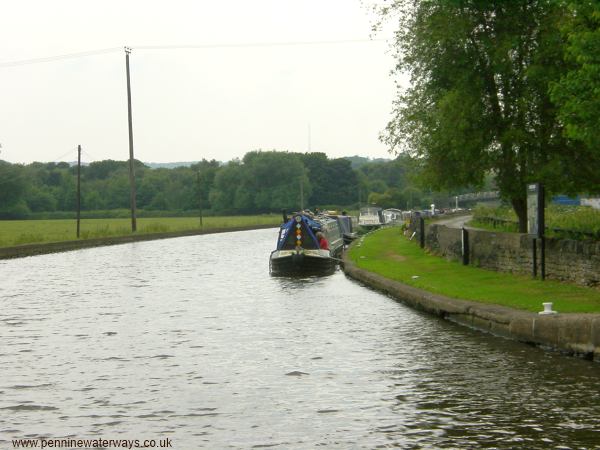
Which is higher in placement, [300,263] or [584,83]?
[584,83]

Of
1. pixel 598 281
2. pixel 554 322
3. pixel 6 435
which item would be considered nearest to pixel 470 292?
pixel 598 281

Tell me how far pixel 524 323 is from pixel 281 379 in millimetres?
4825

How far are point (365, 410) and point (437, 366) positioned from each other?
10.4 ft

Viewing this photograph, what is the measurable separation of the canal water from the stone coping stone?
32cm

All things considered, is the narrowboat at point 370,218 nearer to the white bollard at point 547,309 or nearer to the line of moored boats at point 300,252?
the line of moored boats at point 300,252

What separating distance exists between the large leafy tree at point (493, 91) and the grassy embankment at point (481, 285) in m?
3.53

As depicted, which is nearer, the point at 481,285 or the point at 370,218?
the point at 481,285

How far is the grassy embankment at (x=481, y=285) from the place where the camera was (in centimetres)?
1677

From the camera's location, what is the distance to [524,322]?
14.8m

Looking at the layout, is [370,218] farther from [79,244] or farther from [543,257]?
[543,257]

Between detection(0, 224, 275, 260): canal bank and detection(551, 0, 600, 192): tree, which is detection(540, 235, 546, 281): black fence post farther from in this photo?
detection(0, 224, 275, 260): canal bank

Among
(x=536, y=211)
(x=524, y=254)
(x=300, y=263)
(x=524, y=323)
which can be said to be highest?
(x=536, y=211)

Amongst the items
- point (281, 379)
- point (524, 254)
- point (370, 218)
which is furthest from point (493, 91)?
point (370, 218)

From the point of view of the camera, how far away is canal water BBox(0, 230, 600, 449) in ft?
30.5
